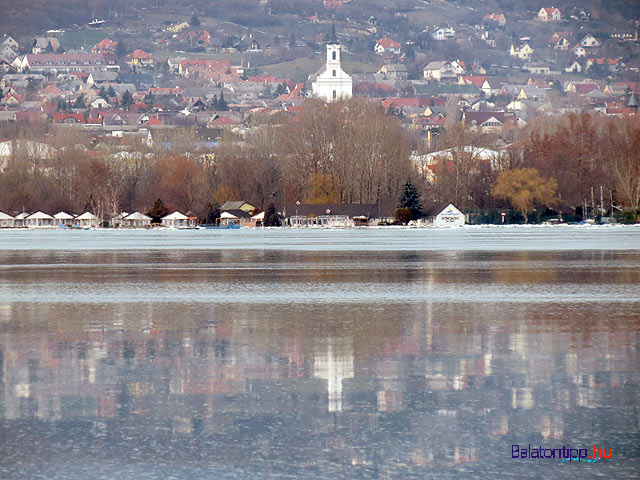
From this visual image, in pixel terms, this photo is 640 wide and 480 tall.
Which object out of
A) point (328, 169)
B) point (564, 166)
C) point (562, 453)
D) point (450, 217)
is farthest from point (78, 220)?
point (562, 453)

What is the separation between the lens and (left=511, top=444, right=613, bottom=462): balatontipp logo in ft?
Result: 30.9

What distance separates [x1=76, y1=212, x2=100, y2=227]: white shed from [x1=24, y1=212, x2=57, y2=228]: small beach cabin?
7.94 feet

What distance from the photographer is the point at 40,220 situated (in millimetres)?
99812

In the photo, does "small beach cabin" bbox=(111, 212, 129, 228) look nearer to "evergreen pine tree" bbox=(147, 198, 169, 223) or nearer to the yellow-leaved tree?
"evergreen pine tree" bbox=(147, 198, 169, 223)

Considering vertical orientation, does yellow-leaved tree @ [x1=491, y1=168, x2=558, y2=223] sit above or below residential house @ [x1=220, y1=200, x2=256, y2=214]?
above

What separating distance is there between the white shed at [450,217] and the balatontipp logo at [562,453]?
7959cm

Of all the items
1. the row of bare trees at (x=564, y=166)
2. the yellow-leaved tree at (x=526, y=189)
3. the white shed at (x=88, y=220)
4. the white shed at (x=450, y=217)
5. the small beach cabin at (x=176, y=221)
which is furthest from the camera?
the white shed at (x=88, y=220)

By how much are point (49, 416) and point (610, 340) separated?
7855 mm

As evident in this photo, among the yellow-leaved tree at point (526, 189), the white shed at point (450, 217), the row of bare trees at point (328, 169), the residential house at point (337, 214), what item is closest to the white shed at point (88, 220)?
the row of bare trees at point (328, 169)

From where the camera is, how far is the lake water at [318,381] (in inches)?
373

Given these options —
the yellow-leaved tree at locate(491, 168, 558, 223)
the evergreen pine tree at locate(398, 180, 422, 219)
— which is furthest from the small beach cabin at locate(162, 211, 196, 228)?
the yellow-leaved tree at locate(491, 168, 558, 223)

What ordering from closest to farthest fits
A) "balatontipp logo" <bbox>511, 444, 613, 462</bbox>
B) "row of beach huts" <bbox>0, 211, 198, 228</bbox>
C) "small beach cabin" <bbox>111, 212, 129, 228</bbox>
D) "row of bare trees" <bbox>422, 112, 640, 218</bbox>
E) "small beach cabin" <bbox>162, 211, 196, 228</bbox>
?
"balatontipp logo" <bbox>511, 444, 613, 462</bbox>
"row of bare trees" <bbox>422, 112, 640, 218</bbox>
"small beach cabin" <bbox>162, 211, 196, 228</bbox>
"row of beach huts" <bbox>0, 211, 198, 228</bbox>
"small beach cabin" <bbox>111, 212, 129, 228</bbox>

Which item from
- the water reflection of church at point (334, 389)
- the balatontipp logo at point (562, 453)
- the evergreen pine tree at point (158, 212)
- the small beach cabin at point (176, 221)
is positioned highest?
the evergreen pine tree at point (158, 212)

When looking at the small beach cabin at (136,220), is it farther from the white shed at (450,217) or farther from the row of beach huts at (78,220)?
the white shed at (450,217)
